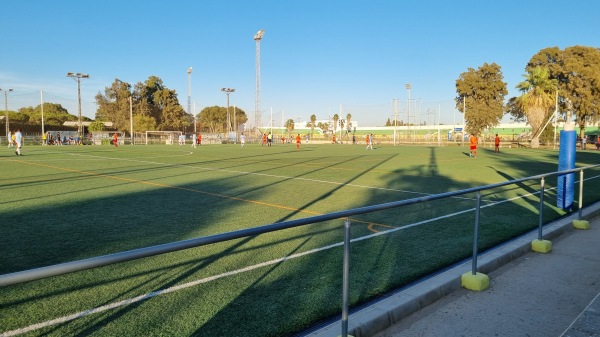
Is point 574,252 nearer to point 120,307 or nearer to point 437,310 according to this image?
point 437,310

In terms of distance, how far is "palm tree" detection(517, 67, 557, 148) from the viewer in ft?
169

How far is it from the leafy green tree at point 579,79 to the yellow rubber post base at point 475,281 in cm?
5957

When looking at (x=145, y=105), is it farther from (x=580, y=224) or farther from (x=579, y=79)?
(x=580, y=224)

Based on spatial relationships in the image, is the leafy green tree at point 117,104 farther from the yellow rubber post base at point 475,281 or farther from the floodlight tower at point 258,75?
the yellow rubber post base at point 475,281

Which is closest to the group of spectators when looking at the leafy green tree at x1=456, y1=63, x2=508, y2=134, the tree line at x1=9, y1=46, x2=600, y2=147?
the tree line at x1=9, y1=46, x2=600, y2=147

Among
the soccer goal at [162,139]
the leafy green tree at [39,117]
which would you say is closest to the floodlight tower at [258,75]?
the soccer goal at [162,139]

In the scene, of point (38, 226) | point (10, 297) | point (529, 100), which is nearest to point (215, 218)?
point (38, 226)

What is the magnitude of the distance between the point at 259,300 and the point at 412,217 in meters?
5.22

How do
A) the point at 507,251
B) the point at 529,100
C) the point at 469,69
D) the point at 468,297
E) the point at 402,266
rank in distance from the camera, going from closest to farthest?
the point at 468,297, the point at 402,266, the point at 507,251, the point at 529,100, the point at 469,69

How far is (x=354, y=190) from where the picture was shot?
1369 cm

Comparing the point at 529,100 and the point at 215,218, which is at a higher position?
the point at 529,100

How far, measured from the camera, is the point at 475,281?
494 centimetres

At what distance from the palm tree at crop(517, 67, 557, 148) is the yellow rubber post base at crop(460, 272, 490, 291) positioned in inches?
2130

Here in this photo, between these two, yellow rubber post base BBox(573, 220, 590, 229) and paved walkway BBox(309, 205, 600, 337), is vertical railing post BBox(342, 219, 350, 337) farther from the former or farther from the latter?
yellow rubber post base BBox(573, 220, 590, 229)
